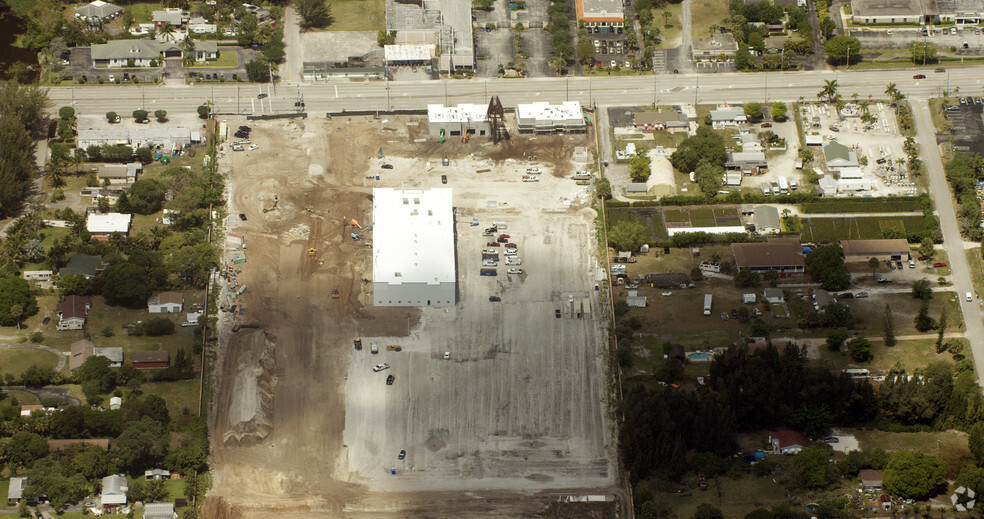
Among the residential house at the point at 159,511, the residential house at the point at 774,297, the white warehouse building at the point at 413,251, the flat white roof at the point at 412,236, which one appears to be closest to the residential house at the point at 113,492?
the residential house at the point at 159,511

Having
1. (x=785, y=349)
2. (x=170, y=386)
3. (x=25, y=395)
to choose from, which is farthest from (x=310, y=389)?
(x=785, y=349)

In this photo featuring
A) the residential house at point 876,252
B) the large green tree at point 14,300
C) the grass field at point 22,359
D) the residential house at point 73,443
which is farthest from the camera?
the residential house at point 876,252

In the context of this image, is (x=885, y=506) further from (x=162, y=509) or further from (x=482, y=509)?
(x=162, y=509)

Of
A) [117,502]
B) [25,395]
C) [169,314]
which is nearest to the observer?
[117,502]

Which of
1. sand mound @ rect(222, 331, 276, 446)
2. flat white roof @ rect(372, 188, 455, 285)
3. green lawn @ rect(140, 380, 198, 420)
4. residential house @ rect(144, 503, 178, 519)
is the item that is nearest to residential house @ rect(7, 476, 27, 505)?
residential house @ rect(144, 503, 178, 519)

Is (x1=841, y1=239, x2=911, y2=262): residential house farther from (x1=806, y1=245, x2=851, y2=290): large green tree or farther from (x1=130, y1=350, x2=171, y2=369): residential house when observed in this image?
(x1=130, y1=350, x2=171, y2=369): residential house

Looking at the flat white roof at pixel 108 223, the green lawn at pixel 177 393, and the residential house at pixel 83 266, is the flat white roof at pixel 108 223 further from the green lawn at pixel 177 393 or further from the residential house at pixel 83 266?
the green lawn at pixel 177 393
